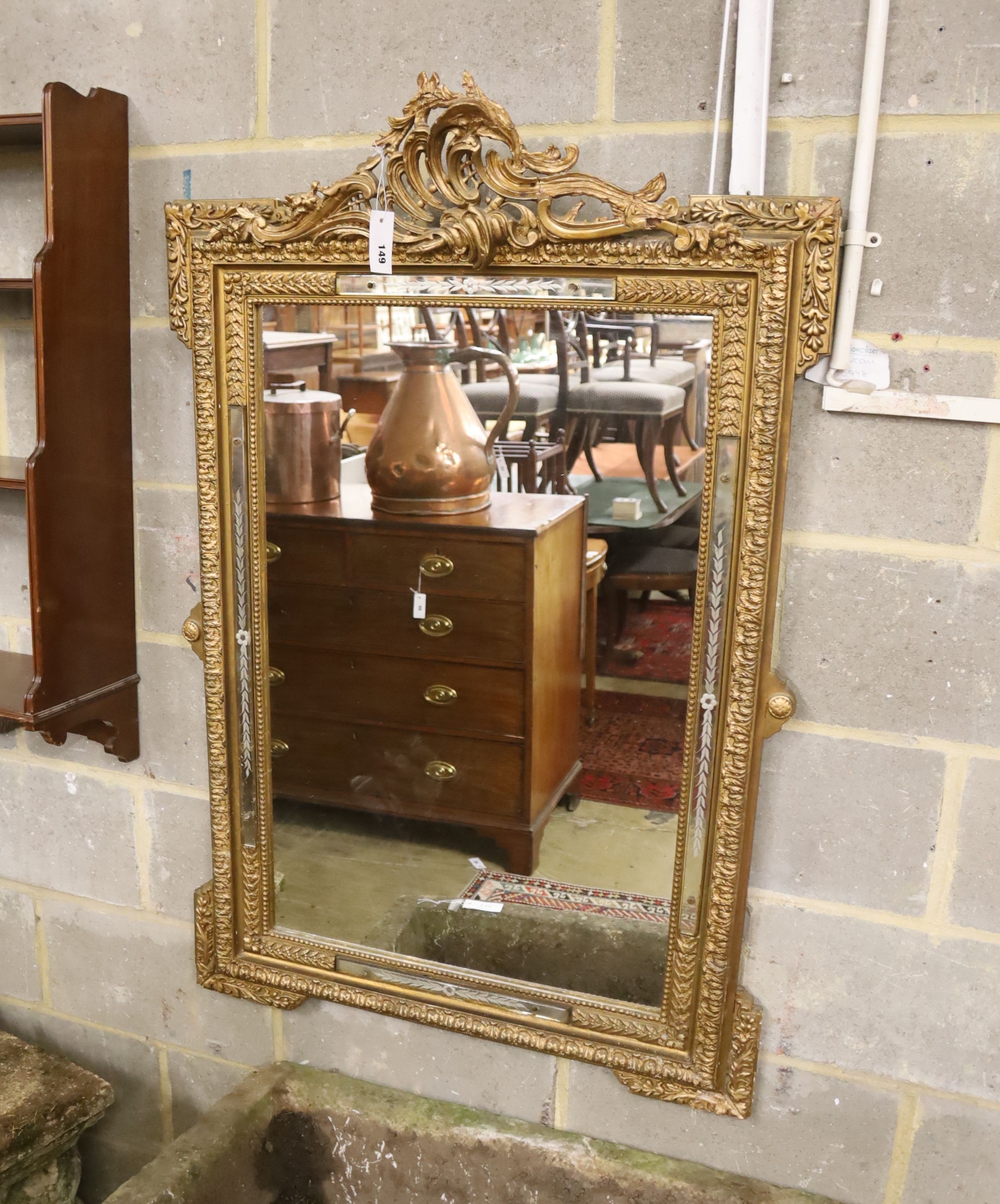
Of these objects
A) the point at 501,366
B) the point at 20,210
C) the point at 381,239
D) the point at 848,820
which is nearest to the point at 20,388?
the point at 20,210

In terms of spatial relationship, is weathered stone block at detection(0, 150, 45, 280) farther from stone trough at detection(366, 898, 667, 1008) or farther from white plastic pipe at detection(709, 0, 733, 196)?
stone trough at detection(366, 898, 667, 1008)

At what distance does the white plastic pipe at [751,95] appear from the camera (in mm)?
1068

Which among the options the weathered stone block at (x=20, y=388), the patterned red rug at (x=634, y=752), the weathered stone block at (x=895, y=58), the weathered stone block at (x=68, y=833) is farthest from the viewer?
the weathered stone block at (x=68, y=833)

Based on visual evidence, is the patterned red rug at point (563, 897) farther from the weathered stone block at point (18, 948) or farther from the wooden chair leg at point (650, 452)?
the weathered stone block at point (18, 948)

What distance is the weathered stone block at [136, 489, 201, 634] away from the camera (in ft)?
4.72

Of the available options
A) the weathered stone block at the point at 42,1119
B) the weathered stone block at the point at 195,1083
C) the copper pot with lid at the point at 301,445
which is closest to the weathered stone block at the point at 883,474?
the copper pot with lid at the point at 301,445

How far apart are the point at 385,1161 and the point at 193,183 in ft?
4.13

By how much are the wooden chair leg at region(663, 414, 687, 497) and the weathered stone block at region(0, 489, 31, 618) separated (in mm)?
904

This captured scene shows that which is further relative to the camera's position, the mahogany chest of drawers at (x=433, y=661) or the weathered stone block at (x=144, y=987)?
the weathered stone block at (x=144, y=987)

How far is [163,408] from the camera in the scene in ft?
4.63

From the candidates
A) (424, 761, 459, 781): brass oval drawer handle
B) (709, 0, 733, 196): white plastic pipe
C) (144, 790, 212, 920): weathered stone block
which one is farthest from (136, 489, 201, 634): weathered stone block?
(709, 0, 733, 196): white plastic pipe

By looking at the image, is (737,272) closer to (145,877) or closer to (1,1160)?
(145,877)

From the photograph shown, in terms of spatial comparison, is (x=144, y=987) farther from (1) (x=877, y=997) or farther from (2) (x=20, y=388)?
(1) (x=877, y=997)

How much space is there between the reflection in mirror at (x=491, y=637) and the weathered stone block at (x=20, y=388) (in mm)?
415
